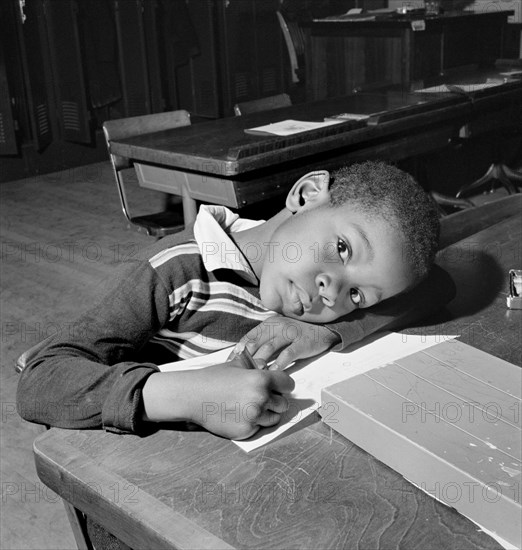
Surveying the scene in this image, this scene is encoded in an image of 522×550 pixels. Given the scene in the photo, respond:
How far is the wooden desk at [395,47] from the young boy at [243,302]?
14.9 ft

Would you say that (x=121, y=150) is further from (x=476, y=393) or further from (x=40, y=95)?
(x=40, y=95)

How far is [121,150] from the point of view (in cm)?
289

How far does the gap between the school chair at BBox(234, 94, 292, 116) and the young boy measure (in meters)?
2.45

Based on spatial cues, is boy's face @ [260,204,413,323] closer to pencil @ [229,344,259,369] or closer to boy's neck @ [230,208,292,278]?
boy's neck @ [230,208,292,278]

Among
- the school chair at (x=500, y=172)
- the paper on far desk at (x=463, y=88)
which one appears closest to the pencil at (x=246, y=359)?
the paper on far desk at (x=463, y=88)

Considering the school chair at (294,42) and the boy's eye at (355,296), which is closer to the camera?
the boy's eye at (355,296)

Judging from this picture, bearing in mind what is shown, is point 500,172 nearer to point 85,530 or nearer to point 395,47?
point 395,47

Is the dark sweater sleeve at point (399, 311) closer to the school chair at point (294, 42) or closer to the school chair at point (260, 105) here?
the school chair at point (260, 105)

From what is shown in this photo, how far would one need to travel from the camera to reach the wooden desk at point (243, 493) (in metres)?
0.65

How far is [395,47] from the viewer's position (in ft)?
18.5

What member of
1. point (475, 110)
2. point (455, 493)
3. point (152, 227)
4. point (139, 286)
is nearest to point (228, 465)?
point (455, 493)

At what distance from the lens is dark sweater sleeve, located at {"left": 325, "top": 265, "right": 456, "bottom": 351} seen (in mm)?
1050

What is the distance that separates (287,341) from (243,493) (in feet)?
1.06

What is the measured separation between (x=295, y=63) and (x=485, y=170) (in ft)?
8.72
